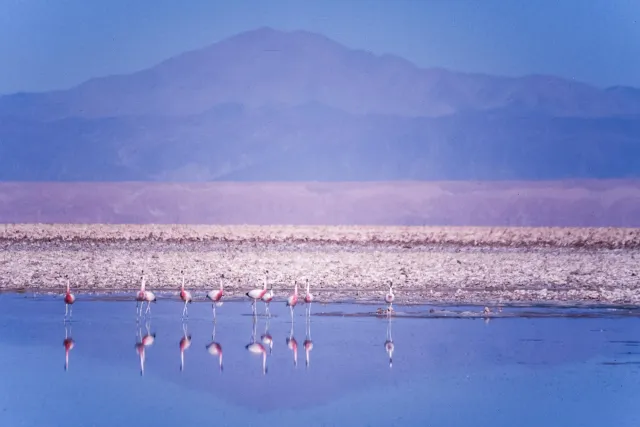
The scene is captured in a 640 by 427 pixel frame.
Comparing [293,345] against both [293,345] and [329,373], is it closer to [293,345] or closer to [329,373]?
[293,345]

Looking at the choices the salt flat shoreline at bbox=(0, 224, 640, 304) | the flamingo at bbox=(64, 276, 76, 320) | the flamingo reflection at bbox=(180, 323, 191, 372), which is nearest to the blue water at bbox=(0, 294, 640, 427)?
the flamingo reflection at bbox=(180, 323, 191, 372)

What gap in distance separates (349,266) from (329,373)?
592 inches

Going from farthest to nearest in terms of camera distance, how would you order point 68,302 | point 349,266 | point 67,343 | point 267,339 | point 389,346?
1. point 349,266
2. point 68,302
3. point 267,339
4. point 67,343
5. point 389,346

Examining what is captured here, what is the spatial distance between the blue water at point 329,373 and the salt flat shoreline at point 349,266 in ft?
12.9

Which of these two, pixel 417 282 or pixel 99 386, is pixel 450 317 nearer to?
pixel 417 282

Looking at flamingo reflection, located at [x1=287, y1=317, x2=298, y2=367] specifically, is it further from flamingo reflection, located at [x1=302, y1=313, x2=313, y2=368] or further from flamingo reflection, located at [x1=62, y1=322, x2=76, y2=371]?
flamingo reflection, located at [x1=62, y1=322, x2=76, y2=371]

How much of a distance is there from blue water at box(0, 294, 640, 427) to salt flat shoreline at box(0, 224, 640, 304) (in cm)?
394

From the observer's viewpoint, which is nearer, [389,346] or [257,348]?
[257,348]

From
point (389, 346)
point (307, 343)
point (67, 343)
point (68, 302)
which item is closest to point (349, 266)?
point (68, 302)

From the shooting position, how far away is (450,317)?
19766mm

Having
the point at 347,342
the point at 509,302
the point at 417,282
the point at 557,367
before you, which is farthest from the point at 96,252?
the point at 557,367

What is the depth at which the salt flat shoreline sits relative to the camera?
947 inches

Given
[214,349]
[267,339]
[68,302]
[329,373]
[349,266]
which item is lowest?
[329,373]

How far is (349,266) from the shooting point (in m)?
29.7
